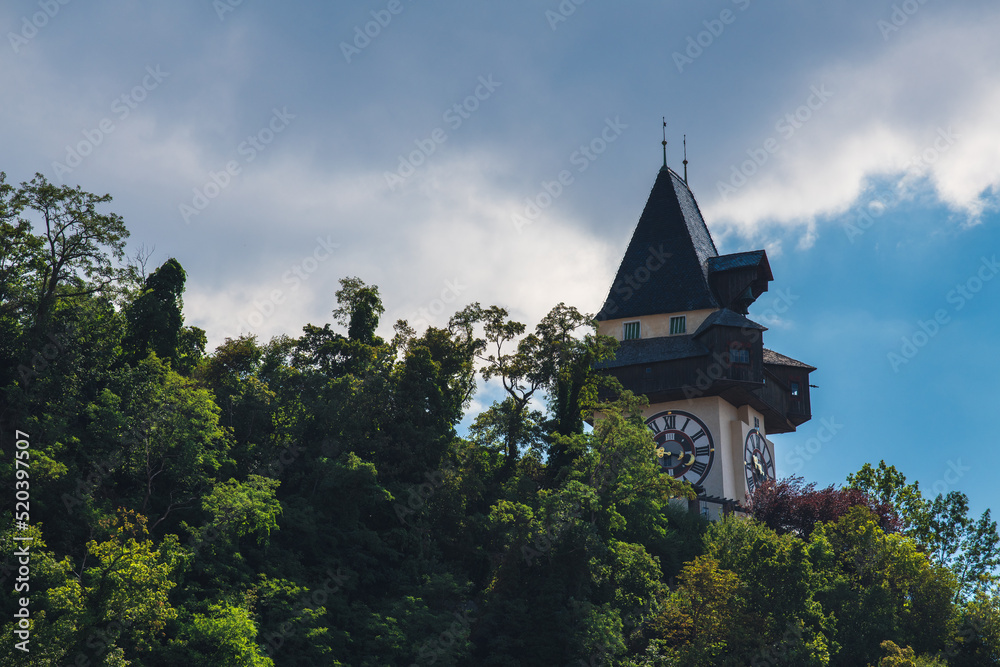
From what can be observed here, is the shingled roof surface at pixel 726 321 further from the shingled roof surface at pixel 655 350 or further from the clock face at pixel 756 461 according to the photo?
the clock face at pixel 756 461

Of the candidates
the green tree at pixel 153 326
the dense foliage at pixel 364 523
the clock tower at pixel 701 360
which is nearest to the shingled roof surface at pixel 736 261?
the clock tower at pixel 701 360

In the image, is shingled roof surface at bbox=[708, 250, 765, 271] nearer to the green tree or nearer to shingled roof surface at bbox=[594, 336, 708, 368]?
shingled roof surface at bbox=[594, 336, 708, 368]

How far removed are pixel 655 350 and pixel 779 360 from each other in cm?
637

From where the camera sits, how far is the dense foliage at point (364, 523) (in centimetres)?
2670

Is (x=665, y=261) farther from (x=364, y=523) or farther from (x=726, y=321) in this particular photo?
(x=364, y=523)

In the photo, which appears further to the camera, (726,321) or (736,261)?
(736,261)

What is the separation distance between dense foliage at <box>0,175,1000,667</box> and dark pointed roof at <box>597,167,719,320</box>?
38.9 feet

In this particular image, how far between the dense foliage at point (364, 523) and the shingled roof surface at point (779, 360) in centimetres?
1302

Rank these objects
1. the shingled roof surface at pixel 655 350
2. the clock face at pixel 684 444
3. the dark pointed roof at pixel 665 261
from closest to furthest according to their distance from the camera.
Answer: the clock face at pixel 684 444
the shingled roof surface at pixel 655 350
the dark pointed roof at pixel 665 261

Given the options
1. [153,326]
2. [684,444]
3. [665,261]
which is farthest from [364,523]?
[665,261]

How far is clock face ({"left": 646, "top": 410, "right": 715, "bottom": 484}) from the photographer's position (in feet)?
147

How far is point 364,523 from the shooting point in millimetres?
32719

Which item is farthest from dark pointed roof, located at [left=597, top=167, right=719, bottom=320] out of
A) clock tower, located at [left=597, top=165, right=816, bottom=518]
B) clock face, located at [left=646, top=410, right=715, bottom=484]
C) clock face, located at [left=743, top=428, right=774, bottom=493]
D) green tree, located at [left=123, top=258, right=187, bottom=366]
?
green tree, located at [left=123, top=258, right=187, bottom=366]

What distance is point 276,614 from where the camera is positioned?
1090 inches
